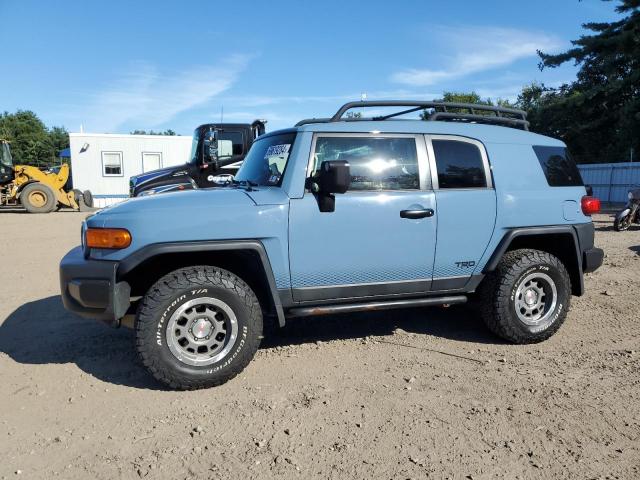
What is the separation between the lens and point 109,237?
A: 135 inches

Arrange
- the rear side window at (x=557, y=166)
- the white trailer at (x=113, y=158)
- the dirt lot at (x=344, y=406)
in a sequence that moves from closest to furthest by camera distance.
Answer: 1. the dirt lot at (x=344, y=406)
2. the rear side window at (x=557, y=166)
3. the white trailer at (x=113, y=158)

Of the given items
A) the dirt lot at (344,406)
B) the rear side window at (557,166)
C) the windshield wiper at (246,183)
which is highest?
the rear side window at (557,166)

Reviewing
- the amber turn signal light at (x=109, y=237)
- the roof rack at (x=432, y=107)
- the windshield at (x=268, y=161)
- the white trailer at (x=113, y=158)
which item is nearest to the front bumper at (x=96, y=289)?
the amber turn signal light at (x=109, y=237)

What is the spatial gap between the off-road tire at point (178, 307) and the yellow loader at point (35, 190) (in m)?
18.5

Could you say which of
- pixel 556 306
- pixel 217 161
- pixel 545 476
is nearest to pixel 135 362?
pixel 545 476

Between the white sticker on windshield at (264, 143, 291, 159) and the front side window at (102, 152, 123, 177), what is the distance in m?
20.6

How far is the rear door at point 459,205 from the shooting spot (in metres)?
4.08

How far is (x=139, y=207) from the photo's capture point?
350 cm

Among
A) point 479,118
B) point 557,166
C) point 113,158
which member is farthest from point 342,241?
point 113,158

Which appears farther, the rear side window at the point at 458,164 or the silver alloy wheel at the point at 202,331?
the rear side window at the point at 458,164

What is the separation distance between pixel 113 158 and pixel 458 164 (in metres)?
21.6

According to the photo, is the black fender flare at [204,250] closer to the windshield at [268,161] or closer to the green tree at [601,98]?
the windshield at [268,161]

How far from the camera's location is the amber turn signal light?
11.2 ft

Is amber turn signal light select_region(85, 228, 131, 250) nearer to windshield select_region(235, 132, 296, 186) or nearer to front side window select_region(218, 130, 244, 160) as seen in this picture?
windshield select_region(235, 132, 296, 186)
